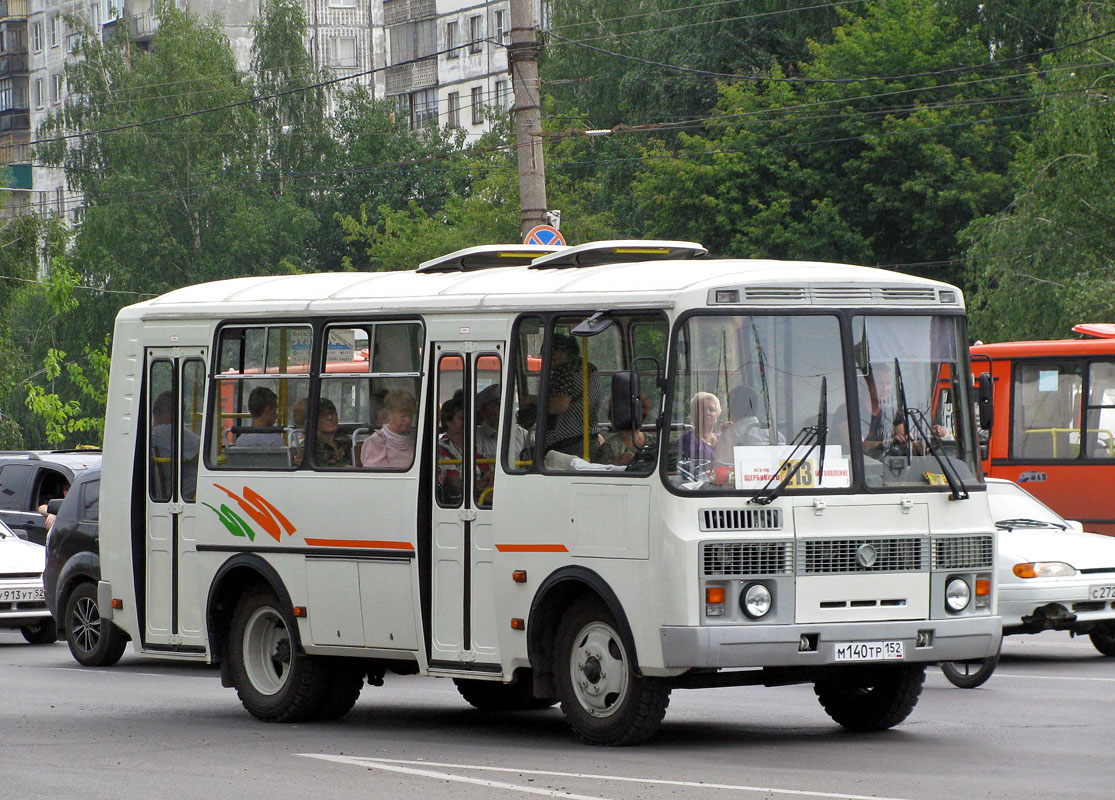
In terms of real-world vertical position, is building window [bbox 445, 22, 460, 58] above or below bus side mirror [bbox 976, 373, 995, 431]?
above

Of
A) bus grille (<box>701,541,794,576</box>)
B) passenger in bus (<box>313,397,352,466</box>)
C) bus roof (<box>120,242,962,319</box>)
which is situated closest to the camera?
bus grille (<box>701,541,794,576</box>)

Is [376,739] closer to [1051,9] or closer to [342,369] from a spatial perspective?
[342,369]

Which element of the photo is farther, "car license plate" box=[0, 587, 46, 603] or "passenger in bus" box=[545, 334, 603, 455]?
"car license plate" box=[0, 587, 46, 603]

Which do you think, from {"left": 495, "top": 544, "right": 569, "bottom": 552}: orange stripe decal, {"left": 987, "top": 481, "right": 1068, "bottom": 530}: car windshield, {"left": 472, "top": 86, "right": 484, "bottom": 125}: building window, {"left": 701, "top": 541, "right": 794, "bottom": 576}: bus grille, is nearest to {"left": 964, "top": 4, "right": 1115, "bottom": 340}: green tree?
{"left": 987, "top": 481, "right": 1068, "bottom": 530}: car windshield

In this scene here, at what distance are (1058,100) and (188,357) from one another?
2852 centimetres

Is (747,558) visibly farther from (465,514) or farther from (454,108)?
(454,108)

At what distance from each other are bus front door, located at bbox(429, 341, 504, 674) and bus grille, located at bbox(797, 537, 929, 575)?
1.89 metres

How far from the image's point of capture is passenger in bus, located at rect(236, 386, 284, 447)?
13023 millimetres

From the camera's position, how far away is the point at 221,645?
1326cm

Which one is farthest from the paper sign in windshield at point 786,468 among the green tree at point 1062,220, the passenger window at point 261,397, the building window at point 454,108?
the building window at point 454,108

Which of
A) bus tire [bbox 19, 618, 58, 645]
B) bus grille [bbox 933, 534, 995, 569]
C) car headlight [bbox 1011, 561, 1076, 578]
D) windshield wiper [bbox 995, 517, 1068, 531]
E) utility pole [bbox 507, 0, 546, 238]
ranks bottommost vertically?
bus tire [bbox 19, 618, 58, 645]

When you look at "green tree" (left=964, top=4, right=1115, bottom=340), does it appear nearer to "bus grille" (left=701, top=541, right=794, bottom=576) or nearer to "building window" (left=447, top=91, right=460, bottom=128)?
"bus grille" (left=701, top=541, right=794, bottom=576)

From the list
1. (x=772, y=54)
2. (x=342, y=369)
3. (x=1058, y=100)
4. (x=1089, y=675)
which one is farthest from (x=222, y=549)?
(x=772, y=54)

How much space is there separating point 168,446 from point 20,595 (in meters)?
7.66
